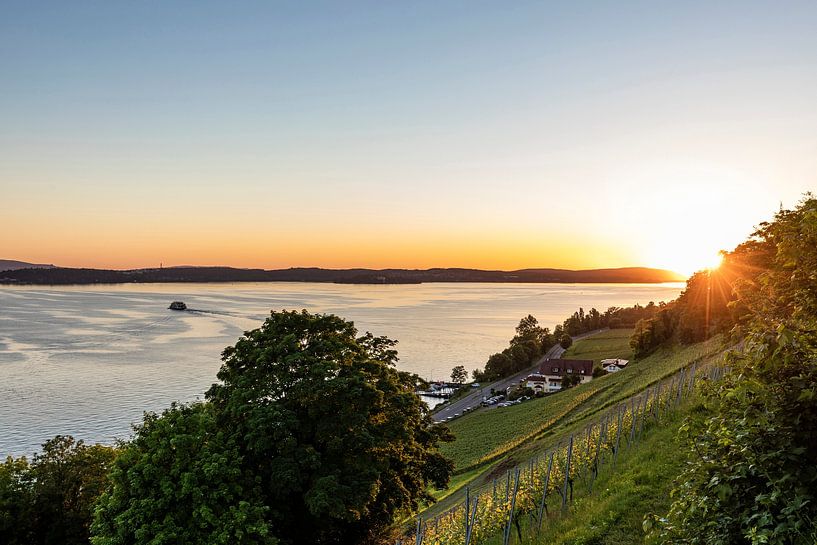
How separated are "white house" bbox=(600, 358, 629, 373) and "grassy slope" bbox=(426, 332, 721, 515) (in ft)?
63.0

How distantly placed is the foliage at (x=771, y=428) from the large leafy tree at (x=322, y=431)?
48.2ft

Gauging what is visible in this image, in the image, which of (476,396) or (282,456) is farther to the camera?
(476,396)

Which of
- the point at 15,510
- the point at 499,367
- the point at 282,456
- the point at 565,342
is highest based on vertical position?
the point at 282,456

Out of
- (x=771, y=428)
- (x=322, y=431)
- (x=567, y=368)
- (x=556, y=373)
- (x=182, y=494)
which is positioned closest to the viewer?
(x=771, y=428)

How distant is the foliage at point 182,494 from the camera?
17594mm

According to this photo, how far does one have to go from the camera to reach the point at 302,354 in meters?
22.6

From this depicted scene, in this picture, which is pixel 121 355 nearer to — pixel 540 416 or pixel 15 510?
pixel 15 510

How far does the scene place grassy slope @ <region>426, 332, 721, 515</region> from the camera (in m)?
32.2

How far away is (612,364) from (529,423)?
131 ft

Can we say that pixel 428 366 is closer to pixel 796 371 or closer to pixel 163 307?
pixel 796 371

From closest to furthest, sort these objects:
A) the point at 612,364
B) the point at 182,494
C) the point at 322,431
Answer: the point at 182,494, the point at 322,431, the point at 612,364

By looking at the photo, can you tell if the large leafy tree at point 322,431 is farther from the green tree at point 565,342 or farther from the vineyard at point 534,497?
the green tree at point 565,342

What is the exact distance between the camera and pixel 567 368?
85.1 m

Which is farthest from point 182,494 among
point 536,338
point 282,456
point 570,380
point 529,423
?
point 536,338
